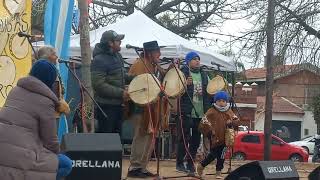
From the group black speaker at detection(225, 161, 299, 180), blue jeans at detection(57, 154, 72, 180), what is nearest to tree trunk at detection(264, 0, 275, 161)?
black speaker at detection(225, 161, 299, 180)

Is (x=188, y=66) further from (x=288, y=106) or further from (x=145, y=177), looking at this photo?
(x=288, y=106)

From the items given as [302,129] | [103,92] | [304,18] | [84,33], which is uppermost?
[304,18]

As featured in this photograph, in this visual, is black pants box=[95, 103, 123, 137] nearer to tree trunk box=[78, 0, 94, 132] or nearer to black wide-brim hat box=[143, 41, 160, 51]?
tree trunk box=[78, 0, 94, 132]

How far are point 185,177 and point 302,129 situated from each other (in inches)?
1721

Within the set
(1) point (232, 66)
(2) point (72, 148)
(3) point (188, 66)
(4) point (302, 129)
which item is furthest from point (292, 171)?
(4) point (302, 129)

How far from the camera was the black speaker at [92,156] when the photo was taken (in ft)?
19.3

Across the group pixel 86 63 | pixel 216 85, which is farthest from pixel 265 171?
pixel 216 85

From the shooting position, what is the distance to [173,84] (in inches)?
313

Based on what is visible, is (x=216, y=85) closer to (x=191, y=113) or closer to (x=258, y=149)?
(x=191, y=113)

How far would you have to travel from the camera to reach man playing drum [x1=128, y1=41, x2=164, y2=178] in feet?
25.7

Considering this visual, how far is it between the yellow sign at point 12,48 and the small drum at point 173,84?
1702mm

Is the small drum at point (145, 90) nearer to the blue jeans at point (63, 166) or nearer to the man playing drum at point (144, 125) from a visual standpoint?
the man playing drum at point (144, 125)

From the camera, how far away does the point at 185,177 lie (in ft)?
26.8

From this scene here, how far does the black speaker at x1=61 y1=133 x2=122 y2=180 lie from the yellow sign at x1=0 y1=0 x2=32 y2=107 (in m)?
1.92
